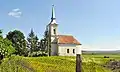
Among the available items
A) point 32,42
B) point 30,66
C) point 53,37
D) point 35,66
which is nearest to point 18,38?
point 32,42

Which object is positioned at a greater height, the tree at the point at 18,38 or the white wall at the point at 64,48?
the tree at the point at 18,38

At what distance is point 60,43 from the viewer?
64.5 metres

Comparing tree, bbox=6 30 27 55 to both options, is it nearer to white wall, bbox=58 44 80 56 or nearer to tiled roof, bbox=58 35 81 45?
white wall, bbox=58 44 80 56

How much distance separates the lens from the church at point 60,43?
2554 inches

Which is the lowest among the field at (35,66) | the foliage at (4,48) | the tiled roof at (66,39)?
the field at (35,66)

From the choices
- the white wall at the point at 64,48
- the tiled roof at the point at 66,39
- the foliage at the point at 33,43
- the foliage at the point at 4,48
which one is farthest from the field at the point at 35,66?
the foliage at the point at 33,43

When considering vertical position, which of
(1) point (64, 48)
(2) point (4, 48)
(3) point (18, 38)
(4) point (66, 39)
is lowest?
(1) point (64, 48)

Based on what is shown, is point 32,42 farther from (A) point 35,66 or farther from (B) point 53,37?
(A) point 35,66

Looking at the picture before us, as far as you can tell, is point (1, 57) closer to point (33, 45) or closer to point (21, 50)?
point (21, 50)

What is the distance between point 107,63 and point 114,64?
130 centimetres

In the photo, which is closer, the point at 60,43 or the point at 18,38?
the point at 60,43

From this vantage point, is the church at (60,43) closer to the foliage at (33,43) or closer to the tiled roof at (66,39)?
the tiled roof at (66,39)

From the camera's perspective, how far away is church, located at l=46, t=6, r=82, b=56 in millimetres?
64875

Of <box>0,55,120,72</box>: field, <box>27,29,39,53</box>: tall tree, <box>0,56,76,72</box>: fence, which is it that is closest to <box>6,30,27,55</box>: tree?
<box>27,29,39,53</box>: tall tree
